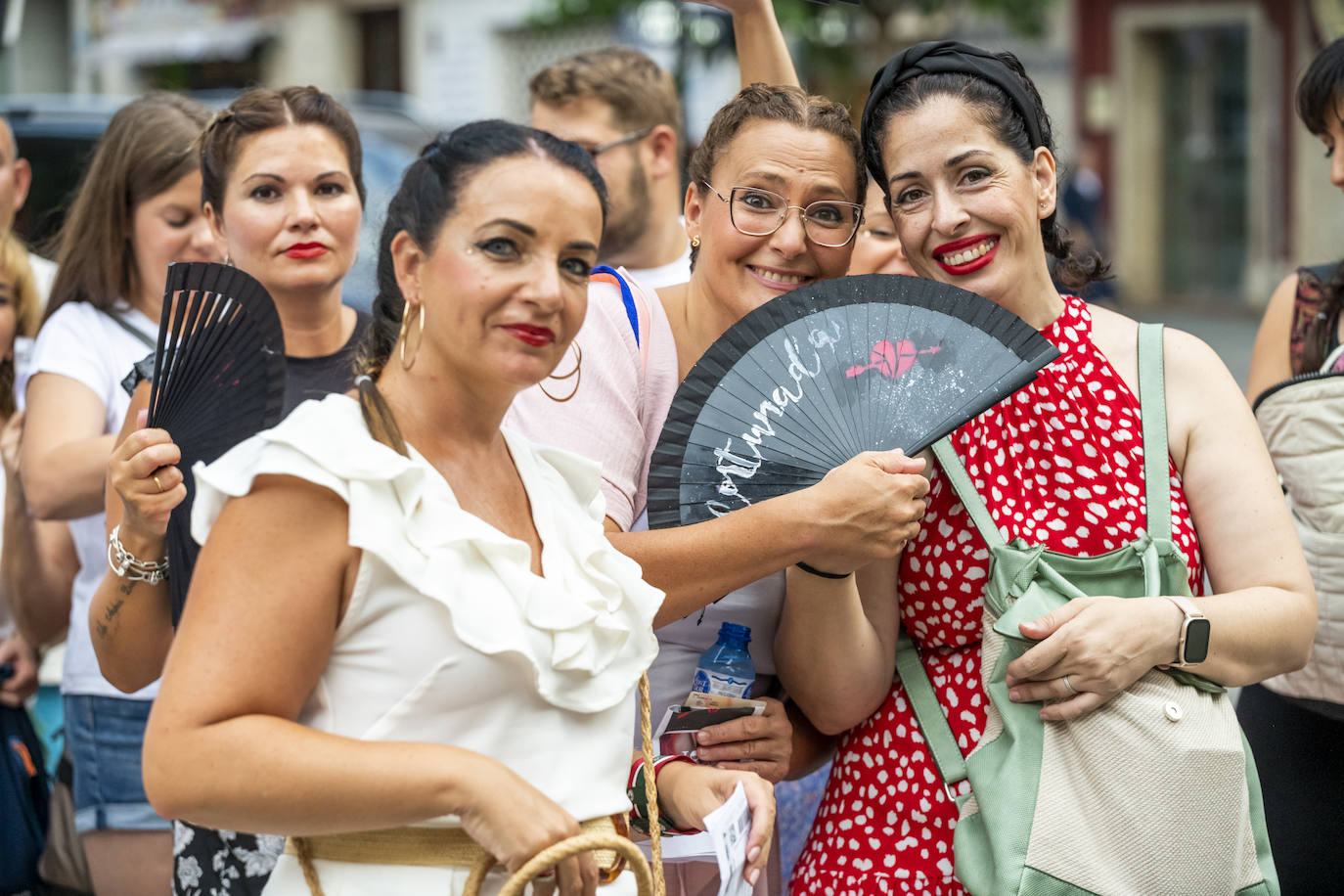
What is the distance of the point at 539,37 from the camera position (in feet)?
62.5

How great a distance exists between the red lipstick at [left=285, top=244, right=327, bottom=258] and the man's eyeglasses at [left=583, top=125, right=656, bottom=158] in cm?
132

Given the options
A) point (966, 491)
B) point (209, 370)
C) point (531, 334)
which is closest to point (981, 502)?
point (966, 491)

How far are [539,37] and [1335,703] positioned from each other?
17743mm

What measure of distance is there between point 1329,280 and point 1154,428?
1155 millimetres

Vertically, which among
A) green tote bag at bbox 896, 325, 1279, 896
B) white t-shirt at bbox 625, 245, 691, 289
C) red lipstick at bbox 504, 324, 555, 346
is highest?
red lipstick at bbox 504, 324, 555, 346

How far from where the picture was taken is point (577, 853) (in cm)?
164

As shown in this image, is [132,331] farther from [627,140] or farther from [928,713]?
[928,713]

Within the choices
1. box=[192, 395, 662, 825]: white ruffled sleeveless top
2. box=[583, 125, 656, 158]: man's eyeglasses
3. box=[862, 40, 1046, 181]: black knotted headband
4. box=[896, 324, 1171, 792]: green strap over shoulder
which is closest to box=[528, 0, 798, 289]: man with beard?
box=[583, 125, 656, 158]: man's eyeglasses

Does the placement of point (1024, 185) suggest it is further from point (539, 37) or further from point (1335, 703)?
point (539, 37)

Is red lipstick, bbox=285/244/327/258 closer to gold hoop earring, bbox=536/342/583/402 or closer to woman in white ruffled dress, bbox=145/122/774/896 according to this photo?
gold hoop earring, bbox=536/342/583/402

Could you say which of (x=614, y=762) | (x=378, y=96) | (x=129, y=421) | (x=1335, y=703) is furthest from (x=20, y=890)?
(x=378, y=96)

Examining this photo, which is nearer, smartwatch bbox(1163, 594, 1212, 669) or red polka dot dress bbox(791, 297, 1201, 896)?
smartwatch bbox(1163, 594, 1212, 669)

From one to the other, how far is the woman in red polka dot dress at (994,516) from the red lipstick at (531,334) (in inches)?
22.7

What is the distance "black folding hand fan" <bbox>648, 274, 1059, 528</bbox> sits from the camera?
85.4 inches
